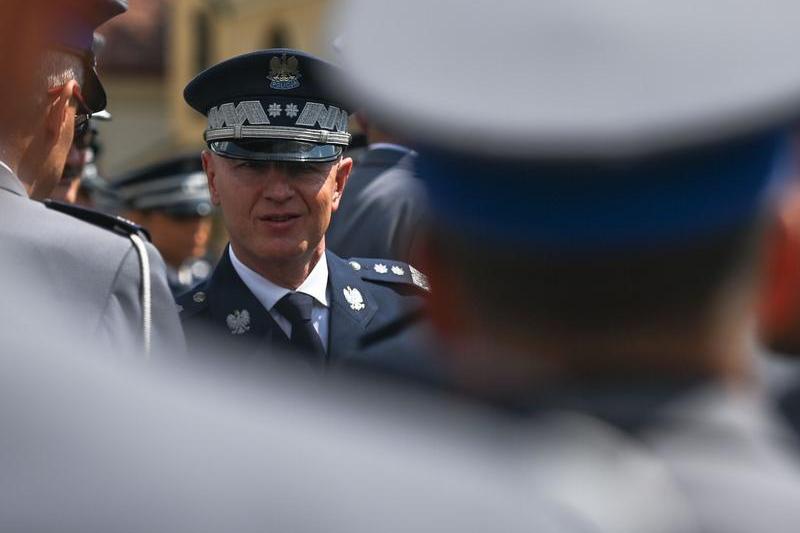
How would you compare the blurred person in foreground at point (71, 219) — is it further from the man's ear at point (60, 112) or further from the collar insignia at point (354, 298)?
the collar insignia at point (354, 298)

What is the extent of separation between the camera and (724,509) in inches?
40.4

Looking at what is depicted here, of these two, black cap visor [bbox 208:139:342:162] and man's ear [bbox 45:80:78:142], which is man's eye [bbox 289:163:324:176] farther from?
man's ear [bbox 45:80:78:142]

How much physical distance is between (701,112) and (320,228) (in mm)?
2713

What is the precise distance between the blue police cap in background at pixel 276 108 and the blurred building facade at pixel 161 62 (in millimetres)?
27672

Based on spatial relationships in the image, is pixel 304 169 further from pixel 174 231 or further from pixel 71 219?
pixel 174 231

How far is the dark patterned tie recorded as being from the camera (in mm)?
3387

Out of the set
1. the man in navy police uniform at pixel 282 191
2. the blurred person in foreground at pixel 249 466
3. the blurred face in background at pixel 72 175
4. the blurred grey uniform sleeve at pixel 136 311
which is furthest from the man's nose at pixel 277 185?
the blurred person in foreground at pixel 249 466

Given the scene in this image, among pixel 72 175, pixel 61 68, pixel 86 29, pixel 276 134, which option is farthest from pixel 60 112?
pixel 72 175

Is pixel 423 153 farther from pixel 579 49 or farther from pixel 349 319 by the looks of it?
pixel 349 319

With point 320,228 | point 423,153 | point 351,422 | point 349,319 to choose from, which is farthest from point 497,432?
point 320,228

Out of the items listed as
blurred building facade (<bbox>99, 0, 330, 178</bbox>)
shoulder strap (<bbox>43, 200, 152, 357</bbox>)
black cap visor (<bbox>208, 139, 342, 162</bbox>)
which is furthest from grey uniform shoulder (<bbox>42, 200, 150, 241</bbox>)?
blurred building facade (<bbox>99, 0, 330, 178</bbox>)

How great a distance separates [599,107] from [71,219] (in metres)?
1.72

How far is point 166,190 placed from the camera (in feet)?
25.8

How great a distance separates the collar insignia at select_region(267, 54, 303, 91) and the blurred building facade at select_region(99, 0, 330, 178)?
90.8 ft
